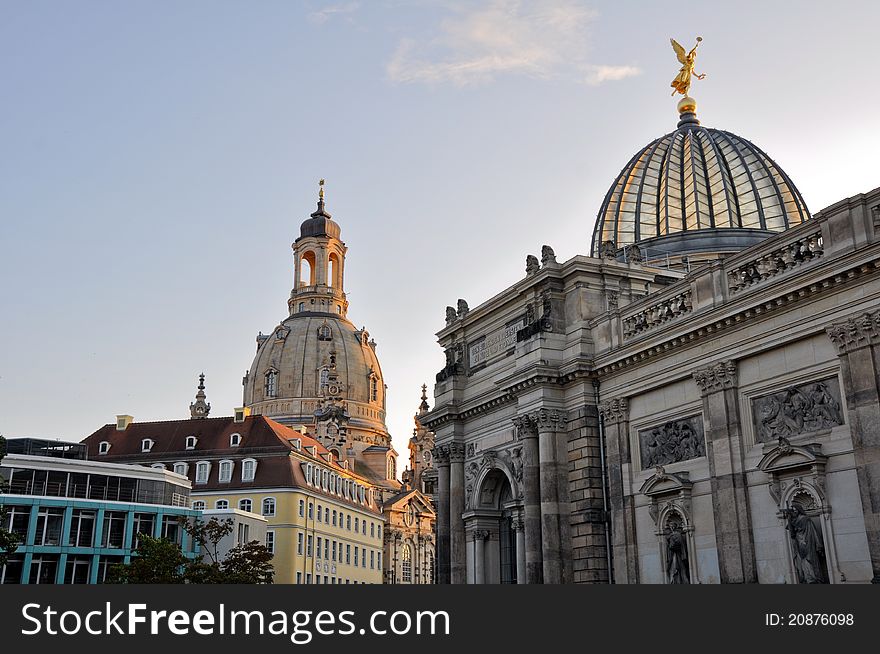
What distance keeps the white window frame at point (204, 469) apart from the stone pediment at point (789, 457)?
60.0 m

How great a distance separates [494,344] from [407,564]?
84.7m

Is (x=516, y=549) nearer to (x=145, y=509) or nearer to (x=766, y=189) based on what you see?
(x=766, y=189)

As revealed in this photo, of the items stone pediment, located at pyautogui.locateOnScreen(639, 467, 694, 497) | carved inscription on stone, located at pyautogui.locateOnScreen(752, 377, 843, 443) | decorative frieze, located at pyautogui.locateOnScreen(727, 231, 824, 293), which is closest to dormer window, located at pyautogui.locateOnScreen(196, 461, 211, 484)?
stone pediment, located at pyautogui.locateOnScreen(639, 467, 694, 497)

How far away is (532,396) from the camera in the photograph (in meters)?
40.6

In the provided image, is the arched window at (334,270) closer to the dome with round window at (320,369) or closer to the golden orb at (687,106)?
the dome with round window at (320,369)

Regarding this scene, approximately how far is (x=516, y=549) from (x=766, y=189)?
2654cm

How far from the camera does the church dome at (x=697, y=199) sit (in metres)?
53.1

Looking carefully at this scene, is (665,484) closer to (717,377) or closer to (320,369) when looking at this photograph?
(717,377)

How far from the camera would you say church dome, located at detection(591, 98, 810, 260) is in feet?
174

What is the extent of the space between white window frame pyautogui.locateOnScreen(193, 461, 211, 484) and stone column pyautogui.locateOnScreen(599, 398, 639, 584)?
51454mm

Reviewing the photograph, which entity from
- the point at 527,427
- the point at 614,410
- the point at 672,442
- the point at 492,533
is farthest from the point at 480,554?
the point at 672,442

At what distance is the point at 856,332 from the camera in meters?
28.0

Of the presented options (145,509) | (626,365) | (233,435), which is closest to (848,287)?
(626,365)

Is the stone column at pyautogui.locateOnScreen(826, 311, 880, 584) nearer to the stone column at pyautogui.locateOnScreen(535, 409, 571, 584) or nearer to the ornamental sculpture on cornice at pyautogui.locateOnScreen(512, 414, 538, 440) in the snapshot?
the stone column at pyautogui.locateOnScreen(535, 409, 571, 584)
